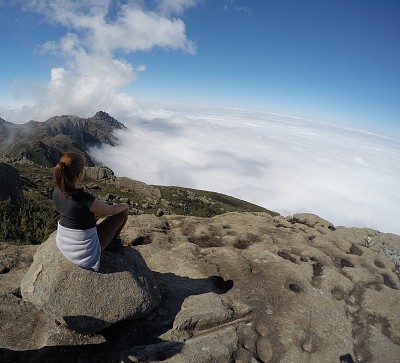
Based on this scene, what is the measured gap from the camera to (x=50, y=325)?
13492 millimetres

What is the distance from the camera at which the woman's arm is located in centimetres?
1174

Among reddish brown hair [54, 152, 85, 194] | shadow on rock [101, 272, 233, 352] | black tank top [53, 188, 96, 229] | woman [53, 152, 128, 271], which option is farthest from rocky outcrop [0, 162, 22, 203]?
reddish brown hair [54, 152, 85, 194]

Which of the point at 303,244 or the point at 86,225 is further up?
the point at 86,225

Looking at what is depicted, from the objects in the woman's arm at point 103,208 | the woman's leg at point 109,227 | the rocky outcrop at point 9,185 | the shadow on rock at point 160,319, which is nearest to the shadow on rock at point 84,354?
the shadow on rock at point 160,319

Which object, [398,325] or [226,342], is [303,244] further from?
[226,342]

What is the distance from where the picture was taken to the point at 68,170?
36.2 ft

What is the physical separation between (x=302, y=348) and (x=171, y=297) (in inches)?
267

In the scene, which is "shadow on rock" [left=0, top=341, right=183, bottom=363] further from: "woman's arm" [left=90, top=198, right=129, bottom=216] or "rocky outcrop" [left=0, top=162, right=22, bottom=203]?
"rocky outcrop" [left=0, top=162, right=22, bottom=203]

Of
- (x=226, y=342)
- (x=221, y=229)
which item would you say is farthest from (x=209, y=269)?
(x=221, y=229)

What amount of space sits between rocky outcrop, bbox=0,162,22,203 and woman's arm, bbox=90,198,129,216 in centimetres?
→ 10030

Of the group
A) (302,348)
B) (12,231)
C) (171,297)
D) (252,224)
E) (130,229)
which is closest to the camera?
(302,348)

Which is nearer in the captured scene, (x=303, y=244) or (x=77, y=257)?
(x=77, y=257)

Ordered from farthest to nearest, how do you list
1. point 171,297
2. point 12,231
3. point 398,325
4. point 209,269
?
A: point 12,231, point 209,269, point 398,325, point 171,297

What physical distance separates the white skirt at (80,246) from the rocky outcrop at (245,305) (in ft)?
6.24
